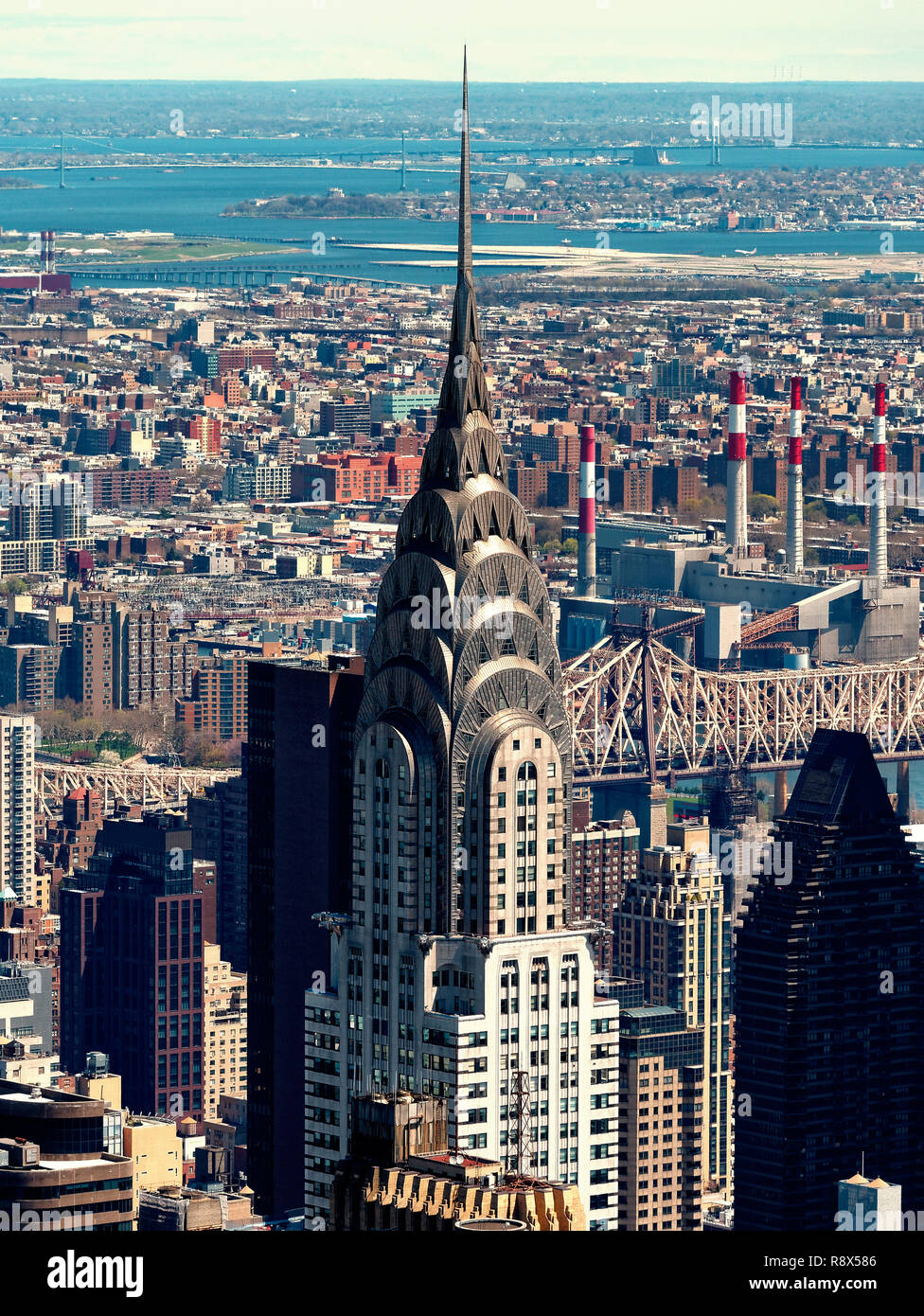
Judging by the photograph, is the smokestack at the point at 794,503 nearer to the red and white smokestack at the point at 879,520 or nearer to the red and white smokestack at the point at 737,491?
the red and white smokestack at the point at 737,491

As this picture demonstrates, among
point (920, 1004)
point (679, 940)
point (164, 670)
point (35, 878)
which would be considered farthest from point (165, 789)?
point (920, 1004)

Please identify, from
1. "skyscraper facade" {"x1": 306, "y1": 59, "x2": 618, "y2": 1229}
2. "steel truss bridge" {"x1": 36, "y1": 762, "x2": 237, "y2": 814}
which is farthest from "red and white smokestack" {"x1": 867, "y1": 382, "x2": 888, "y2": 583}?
"skyscraper facade" {"x1": 306, "y1": 59, "x2": 618, "y2": 1229}

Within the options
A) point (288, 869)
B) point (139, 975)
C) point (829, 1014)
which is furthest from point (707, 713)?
point (288, 869)

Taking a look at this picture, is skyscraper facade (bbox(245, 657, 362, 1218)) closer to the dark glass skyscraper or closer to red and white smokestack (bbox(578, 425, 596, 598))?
the dark glass skyscraper

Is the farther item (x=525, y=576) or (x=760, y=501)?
(x=760, y=501)

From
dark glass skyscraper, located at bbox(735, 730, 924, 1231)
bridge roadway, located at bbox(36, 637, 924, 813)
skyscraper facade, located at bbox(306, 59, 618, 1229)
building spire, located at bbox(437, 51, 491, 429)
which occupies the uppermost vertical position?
building spire, located at bbox(437, 51, 491, 429)
